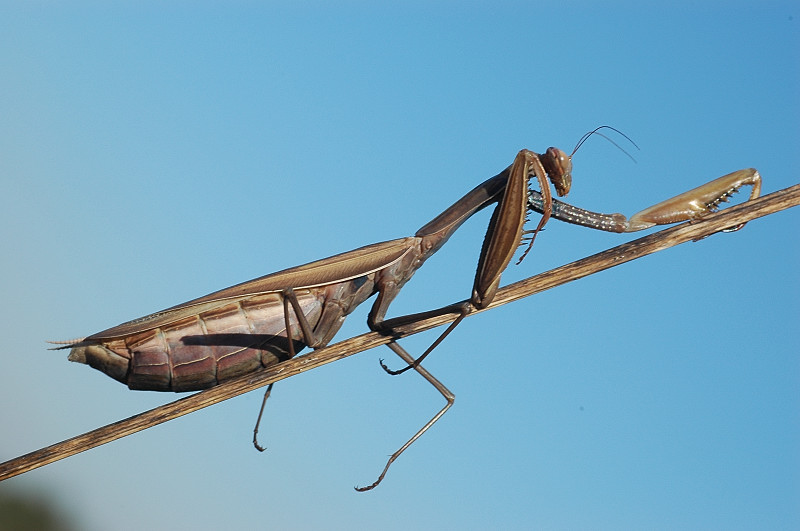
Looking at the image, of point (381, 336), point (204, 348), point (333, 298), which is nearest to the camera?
Answer: point (381, 336)

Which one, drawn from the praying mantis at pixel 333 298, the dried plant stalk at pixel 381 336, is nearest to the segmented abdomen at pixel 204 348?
the praying mantis at pixel 333 298

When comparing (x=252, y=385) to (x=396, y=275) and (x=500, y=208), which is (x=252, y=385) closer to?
(x=396, y=275)

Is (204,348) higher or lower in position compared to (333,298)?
lower

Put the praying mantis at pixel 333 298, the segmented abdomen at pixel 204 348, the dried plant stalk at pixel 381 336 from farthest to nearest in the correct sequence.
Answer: the segmented abdomen at pixel 204 348 < the praying mantis at pixel 333 298 < the dried plant stalk at pixel 381 336

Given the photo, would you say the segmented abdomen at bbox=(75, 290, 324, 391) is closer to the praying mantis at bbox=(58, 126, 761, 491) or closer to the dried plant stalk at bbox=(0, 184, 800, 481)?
the praying mantis at bbox=(58, 126, 761, 491)

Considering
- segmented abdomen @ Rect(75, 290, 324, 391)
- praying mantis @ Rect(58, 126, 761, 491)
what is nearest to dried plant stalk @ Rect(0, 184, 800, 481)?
praying mantis @ Rect(58, 126, 761, 491)

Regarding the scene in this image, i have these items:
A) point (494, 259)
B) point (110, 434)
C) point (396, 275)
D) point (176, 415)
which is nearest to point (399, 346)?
point (396, 275)

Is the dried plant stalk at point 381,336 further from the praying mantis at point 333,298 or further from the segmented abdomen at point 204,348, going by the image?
the segmented abdomen at point 204,348

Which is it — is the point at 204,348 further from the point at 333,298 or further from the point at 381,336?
the point at 381,336

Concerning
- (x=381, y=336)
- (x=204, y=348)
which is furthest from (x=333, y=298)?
(x=204, y=348)

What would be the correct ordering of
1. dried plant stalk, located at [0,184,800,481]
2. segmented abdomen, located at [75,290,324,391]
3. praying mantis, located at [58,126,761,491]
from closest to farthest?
dried plant stalk, located at [0,184,800,481], praying mantis, located at [58,126,761,491], segmented abdomen, located at [75,290,324,391]
